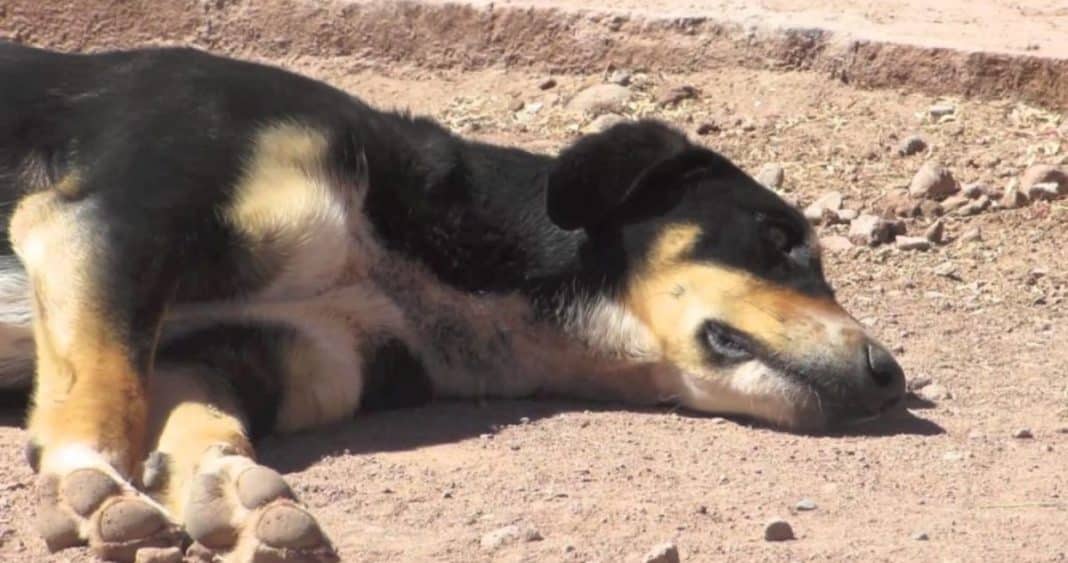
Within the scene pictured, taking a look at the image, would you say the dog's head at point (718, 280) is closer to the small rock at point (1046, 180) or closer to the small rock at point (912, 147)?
the small rock at point (1046, 180)

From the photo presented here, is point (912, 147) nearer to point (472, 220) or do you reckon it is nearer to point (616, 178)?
point (616, 178)

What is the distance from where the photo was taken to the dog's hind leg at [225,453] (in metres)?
4.30

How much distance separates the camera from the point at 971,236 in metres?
7.82

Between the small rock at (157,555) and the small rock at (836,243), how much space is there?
3.86m

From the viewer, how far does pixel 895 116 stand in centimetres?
879

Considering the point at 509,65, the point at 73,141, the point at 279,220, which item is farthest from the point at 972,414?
the point at 509,65

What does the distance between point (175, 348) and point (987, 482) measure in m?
2.10

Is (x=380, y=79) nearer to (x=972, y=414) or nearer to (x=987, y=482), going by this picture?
(x=972, y=414)

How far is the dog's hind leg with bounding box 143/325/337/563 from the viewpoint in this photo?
14.1 ft

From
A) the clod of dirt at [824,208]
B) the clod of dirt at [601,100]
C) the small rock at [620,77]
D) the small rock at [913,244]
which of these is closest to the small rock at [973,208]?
the small rock at [913,244]

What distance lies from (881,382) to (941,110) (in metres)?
3.23

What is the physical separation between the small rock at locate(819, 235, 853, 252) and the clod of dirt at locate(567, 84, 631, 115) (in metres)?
1.48

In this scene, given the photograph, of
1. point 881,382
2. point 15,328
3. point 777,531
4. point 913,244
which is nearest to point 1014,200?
point 913,244

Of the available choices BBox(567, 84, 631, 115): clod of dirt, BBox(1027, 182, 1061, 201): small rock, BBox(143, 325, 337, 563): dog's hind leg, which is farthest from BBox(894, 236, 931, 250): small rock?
BBox(143, 325, 337, 563): dog's hind leg
